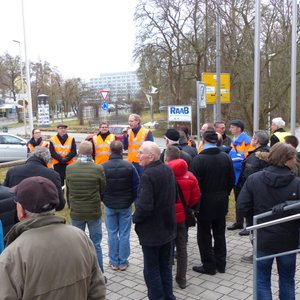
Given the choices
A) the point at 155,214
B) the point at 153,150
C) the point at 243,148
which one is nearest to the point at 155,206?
the point at 155,214

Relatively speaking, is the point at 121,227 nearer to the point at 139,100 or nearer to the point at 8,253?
the point at 8,253

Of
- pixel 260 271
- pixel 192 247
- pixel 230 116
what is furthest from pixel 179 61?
pixel 260 271

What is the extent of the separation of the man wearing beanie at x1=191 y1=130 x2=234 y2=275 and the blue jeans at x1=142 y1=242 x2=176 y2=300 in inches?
38.6

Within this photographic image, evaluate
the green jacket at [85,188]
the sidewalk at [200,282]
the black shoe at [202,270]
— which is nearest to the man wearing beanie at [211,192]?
the black shoe at [202,270]

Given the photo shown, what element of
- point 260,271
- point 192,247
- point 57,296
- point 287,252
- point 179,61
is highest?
point 179,61

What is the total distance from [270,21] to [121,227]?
16.7 m

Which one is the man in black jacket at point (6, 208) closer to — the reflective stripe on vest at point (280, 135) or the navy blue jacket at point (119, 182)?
the navy blue jacket at point (119, 182)

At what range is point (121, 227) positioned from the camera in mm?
5402

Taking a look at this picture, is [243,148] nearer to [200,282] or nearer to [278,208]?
[200,282]

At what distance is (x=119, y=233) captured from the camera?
5.43 m

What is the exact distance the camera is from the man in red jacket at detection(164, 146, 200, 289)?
4.72 m

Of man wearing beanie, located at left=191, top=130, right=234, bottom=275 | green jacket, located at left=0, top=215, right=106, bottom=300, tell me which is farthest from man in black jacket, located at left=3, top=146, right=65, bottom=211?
green jacket, located at left=0, top=215, right=106, bottom=300

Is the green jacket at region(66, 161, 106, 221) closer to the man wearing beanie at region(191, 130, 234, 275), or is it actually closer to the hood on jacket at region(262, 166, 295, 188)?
the man wearing beanie at region(191, 130, 234, 275)

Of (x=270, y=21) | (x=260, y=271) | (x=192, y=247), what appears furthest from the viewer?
(x=270, y=21)
